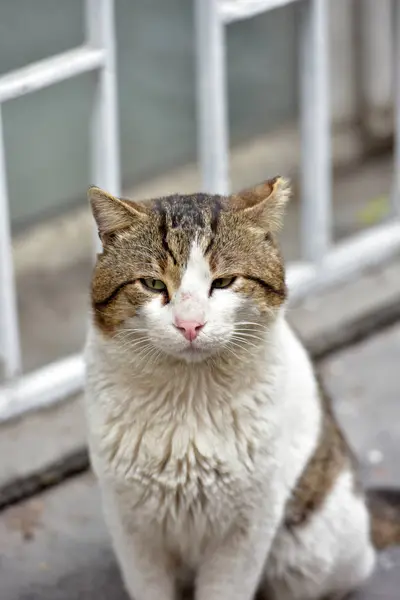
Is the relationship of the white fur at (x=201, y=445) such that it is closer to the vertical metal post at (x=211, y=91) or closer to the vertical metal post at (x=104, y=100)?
the vertical metal post at (x=104, y=100)

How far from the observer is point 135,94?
5.26 m

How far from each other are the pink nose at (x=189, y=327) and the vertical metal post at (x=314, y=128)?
7.08 feet

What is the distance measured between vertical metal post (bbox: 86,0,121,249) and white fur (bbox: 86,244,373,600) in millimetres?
1186

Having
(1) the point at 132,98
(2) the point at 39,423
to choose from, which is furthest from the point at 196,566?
(1) the point at 132,98

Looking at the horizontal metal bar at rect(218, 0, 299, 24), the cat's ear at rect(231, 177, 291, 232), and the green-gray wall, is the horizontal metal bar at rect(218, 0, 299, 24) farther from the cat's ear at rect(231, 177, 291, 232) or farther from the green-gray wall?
the cat's ear at rect(231, 177, 291, 232)

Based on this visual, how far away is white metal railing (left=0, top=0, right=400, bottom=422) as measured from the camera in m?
4.08

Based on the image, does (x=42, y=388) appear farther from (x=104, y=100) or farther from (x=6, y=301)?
(x=104, y=100)

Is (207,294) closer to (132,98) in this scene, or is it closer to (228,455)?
(228,455)

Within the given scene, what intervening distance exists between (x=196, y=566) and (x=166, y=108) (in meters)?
2.51

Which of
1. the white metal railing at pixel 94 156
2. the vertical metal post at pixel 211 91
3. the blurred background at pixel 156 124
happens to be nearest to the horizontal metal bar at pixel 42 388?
the white metal railing at pixel 94 156

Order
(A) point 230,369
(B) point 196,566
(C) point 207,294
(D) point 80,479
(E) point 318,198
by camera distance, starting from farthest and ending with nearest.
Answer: (E) point 318,198
(D) point 80,479
(B) point 196,566
(A) point 230,369
(C) point 207,294

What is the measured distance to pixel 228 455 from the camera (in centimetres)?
309

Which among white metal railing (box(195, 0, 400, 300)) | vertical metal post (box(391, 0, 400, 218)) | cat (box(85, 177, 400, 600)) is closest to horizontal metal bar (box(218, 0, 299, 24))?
white metal railing (box(195, 0, 400, 300))

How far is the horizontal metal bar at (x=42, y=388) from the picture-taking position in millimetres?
4254
